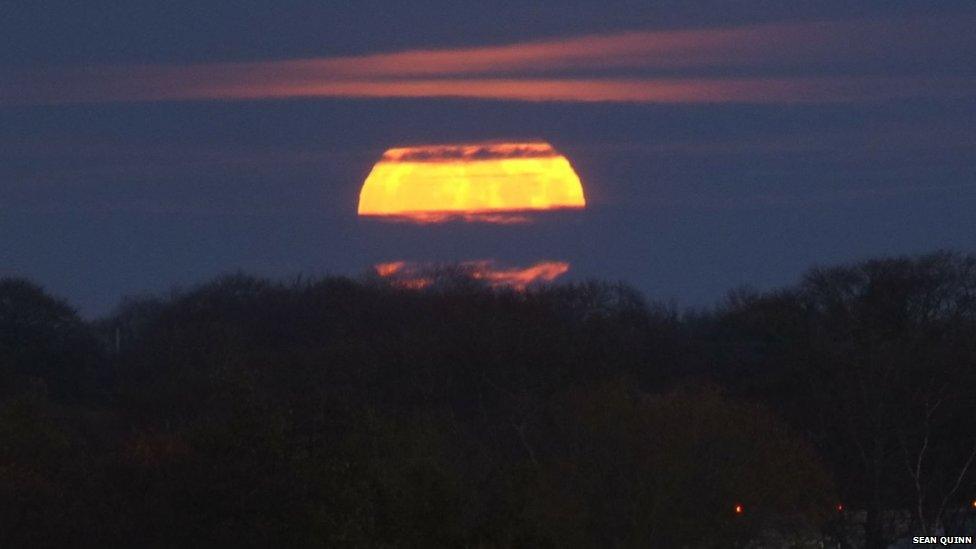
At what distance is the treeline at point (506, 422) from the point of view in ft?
82.4

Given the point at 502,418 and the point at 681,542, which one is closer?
the point at 681,542

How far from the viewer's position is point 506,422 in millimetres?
46219

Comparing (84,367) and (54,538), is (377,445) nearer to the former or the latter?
(54,538)

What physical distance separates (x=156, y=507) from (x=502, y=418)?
2099 centimetres

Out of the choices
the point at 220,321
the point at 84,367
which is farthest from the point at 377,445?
the point at 220,321

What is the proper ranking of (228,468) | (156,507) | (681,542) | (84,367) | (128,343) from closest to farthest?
Result: (228,468) → (156,507) → (681,542) → (84,367) → (128,343)

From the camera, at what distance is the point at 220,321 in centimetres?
7931

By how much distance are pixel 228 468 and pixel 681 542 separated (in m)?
13.2

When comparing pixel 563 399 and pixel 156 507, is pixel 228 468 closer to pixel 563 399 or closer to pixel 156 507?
pixel 156 507

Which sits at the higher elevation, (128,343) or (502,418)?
(128,343)

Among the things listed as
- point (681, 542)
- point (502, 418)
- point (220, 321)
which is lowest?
point (681, 542)

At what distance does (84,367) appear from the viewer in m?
72.2

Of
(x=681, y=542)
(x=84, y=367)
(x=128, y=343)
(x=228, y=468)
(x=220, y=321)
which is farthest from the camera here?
(x=128, y=343)

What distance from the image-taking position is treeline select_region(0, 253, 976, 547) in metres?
25.1
